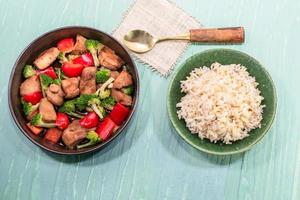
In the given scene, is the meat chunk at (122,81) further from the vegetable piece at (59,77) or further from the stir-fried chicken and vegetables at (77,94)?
the vegetable piece at (59,77)

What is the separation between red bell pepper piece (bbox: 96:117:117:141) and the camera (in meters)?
2.08

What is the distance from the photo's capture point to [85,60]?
2178 mm

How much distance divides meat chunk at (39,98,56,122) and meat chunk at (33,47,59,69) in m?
0.17

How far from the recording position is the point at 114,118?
211 centimetres

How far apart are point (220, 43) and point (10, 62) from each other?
972 millimetres

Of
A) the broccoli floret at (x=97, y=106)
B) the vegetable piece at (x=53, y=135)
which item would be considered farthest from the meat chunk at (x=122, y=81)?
the vegetable piece at (x=53, y=135)

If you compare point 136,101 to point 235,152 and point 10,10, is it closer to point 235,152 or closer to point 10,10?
point 235,152

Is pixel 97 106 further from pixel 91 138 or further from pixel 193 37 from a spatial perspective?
pixel 193 37

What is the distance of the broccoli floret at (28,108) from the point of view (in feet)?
6.94

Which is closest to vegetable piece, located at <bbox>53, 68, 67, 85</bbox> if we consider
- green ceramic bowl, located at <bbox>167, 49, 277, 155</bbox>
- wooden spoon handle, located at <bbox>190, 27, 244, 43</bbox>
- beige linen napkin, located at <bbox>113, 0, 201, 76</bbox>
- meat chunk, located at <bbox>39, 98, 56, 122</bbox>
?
meat chunk, located at <bbox>39, 98, 56, 122</bbox>

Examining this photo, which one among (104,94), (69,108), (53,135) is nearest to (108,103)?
(104,94)

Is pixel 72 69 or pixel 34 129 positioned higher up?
pixel 72 69

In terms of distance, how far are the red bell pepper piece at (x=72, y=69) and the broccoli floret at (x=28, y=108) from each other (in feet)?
0.64

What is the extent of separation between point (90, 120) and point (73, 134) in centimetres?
10
